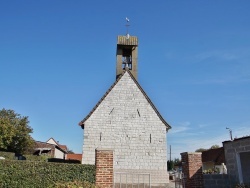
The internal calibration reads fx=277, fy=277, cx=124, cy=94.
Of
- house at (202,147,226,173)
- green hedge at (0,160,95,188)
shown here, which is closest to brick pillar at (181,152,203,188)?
green hedge at (0,160,95,188)

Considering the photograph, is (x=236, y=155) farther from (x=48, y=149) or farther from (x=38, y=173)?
(x=48, y=149)

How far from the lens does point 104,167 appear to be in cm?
1025

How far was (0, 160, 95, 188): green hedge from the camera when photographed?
11.4 m

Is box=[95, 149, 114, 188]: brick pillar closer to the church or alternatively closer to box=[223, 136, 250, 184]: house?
box=[223, 136, 250, 184]: house

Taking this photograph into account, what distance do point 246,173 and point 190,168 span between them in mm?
5368

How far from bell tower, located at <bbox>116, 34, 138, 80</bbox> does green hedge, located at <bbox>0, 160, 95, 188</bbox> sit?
40.9 feet

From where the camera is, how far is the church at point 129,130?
63.1ft

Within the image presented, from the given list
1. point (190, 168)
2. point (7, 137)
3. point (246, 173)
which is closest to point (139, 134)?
point (246, 173)

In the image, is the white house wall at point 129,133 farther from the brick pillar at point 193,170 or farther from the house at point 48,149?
the house at point 48,149

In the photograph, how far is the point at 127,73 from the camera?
21453 mm

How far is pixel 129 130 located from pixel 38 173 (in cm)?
927

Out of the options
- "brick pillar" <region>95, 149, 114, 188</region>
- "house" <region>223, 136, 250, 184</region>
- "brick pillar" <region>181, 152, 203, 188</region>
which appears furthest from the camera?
"house" <region>223, 136, 250, 184</region>

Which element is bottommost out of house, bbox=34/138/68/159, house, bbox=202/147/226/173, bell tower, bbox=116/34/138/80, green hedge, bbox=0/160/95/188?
green hedge, bbox=0/160/95/188

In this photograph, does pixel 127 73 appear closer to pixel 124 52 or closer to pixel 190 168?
pixel 124 52
